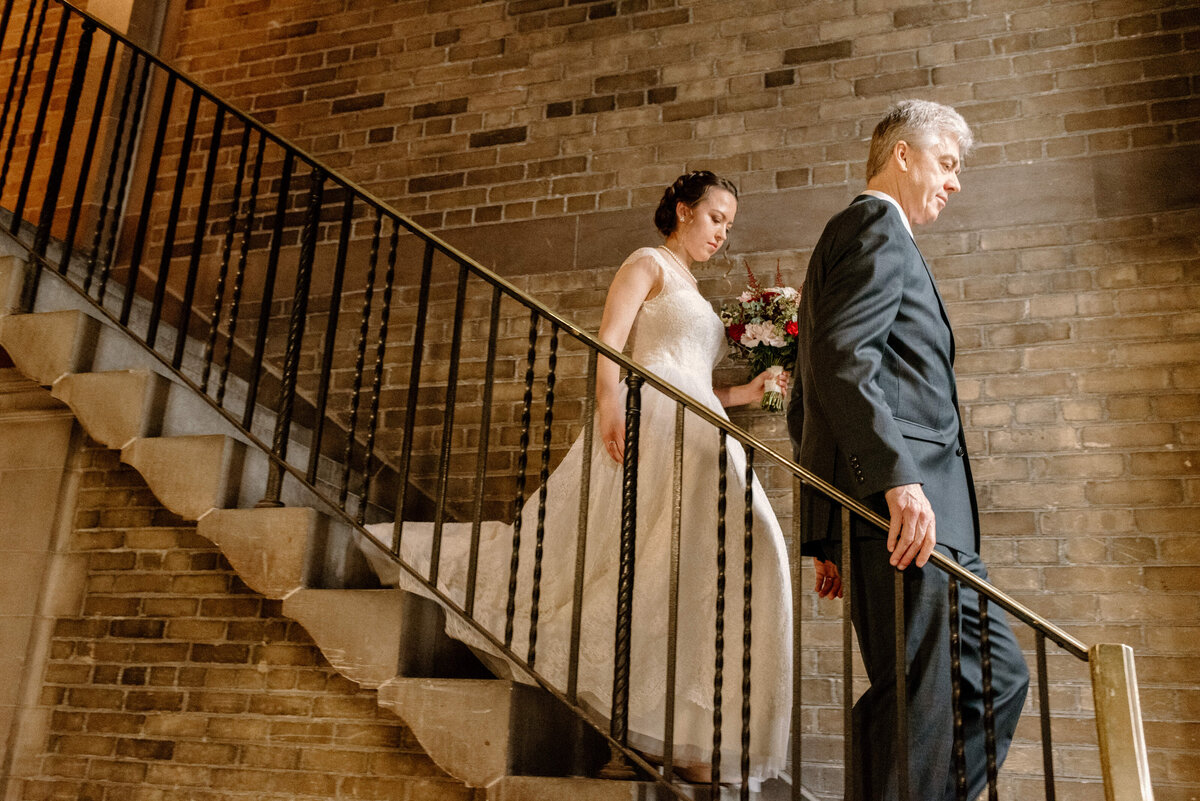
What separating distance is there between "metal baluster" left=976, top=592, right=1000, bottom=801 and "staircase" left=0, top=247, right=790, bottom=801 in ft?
2.02

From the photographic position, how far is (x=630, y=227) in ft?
13.6

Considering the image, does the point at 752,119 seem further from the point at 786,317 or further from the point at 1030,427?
the point at 1030,427

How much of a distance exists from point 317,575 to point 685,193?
1.52 metres

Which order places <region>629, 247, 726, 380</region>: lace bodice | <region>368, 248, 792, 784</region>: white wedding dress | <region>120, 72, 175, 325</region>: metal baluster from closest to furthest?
<region>368, 248, 792, 784</region>: white wedding dress → <region>629, 247, 726, 380</region>: lace bodice → <region>120, 72, 175, 325</region>: metal baluster

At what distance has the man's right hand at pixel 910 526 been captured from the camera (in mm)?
1897

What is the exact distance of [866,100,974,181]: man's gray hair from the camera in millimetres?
2305

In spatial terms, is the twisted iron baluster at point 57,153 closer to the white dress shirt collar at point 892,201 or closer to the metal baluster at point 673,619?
the metal baluster at point 673,619

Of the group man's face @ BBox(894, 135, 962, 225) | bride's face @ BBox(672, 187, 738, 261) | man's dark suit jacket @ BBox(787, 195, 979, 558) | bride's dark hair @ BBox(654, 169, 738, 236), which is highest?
bride's dark hair @ BBox(654, 169, 738, 236)

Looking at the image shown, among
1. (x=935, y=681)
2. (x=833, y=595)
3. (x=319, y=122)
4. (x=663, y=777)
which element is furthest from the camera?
(x=319, y=122)

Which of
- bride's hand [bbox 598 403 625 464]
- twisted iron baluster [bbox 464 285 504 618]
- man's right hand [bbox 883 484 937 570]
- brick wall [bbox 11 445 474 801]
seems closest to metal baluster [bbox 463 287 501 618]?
twisted iron baluster [bbox 464 285 504 618]

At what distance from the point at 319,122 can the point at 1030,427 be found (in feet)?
11.2

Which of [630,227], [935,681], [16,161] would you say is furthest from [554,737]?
[16,161]

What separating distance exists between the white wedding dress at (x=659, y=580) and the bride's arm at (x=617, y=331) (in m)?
0.05

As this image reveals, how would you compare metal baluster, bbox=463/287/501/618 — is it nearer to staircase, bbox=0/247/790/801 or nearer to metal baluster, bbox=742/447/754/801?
staircase, bbox=0/247/790/801
